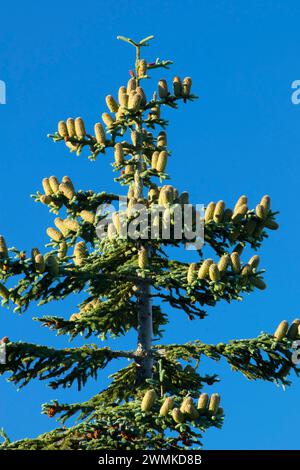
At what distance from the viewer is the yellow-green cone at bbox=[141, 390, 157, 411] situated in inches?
741

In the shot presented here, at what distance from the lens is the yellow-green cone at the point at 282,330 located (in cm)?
2053

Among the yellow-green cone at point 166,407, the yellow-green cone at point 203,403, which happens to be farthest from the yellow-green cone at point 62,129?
the yellow-green cone at point 203,403

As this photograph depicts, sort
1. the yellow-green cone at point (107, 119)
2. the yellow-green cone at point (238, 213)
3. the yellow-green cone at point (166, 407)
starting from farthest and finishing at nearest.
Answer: the yellow-green cone at point (107, 119)
the yellow-green cone at point (238, 213)
the yellow-green cone at point (166, 407)

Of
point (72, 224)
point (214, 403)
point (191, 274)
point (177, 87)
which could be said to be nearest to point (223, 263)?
point (191, 274)

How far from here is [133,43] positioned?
23562 millimetres

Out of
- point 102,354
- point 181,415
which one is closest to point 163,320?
point 102,354

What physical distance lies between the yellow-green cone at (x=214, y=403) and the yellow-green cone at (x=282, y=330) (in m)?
2.48

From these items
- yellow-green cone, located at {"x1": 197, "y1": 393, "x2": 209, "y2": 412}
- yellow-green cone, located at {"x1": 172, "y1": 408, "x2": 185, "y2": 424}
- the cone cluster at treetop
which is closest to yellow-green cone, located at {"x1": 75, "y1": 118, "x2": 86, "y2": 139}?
the cone cluster at treetop

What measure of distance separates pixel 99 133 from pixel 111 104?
31.4 inches

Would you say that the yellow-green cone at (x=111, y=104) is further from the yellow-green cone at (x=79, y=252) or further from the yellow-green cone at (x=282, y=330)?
the yellow-green cone at (x=282, y=330)

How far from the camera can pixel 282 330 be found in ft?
67.4

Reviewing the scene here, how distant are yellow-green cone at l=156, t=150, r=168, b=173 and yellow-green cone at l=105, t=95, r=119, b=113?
1.72 m

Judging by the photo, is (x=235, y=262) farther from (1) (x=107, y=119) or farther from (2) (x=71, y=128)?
(2) (x=71, y=128)

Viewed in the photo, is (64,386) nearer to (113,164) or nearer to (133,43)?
(113,164)
